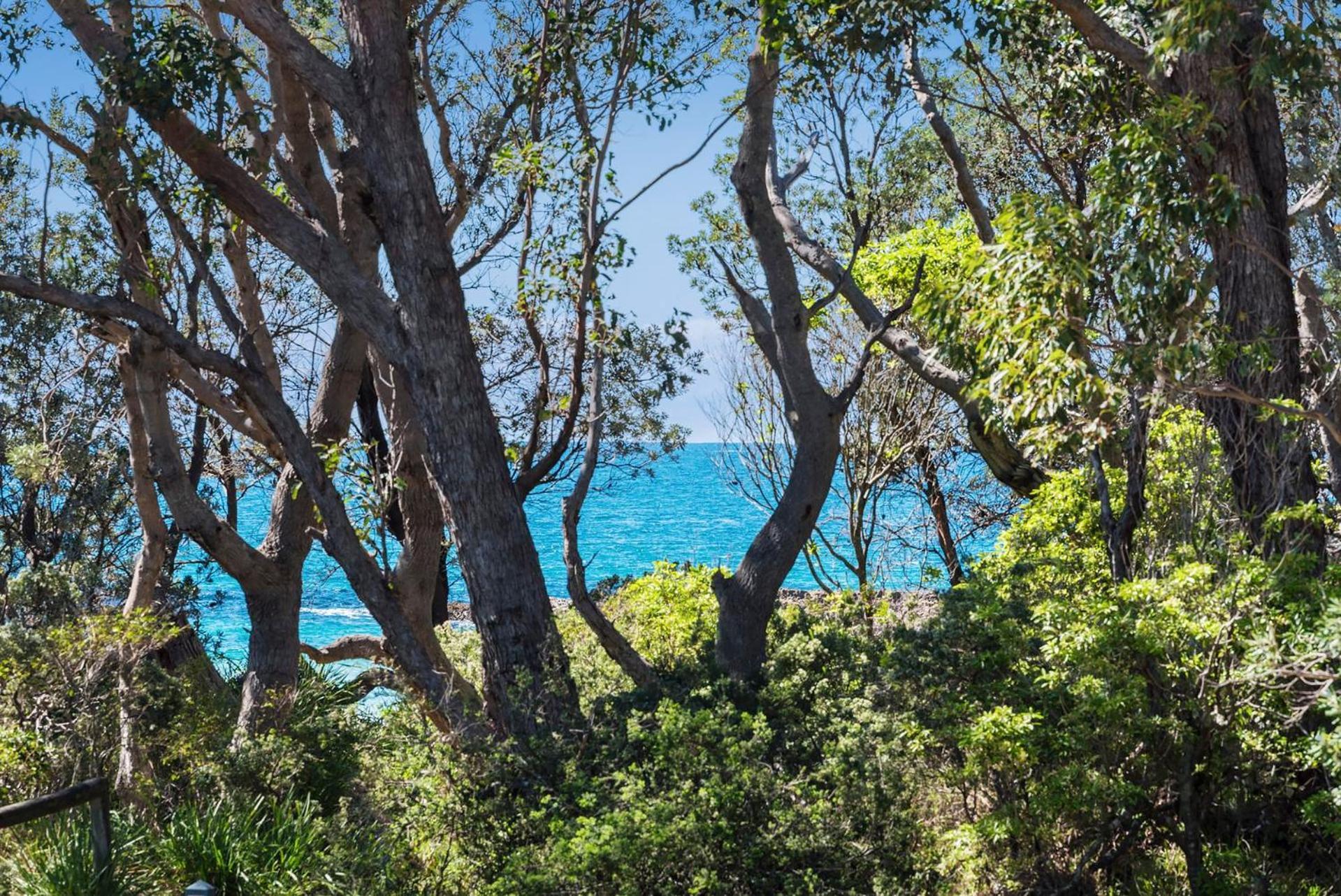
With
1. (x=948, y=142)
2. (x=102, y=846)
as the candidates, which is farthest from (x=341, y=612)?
(x=102, y=846)

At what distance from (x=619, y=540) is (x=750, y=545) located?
1629 inches

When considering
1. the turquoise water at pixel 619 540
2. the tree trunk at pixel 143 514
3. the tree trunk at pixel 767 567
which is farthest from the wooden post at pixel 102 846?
the turquoise water at pixel 619 540

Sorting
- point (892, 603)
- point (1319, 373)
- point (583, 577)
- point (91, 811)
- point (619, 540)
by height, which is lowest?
point (91, 811)

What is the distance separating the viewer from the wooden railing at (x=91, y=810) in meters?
5.38

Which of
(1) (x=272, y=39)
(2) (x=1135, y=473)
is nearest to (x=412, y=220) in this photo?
(1) (x=272, y=39)

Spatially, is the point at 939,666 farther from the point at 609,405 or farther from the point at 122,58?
the point at 609,405

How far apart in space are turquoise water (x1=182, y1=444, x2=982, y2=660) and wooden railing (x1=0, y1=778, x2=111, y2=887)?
549 cm

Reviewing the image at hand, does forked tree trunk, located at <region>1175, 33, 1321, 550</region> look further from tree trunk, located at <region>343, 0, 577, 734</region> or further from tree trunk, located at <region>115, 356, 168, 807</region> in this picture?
tree trunk, located at <region>115, 356, 168, 807</region>

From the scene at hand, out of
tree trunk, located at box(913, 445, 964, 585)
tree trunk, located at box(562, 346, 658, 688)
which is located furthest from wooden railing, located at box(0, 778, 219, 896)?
tree trunk, located at box(913, 445, 964, 585)

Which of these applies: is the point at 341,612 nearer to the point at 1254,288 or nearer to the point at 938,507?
the point at 938,507

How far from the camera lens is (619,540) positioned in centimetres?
4962

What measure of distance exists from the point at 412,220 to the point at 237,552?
328 cm

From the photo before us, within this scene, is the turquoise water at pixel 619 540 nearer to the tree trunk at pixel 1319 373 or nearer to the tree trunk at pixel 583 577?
the tree trunk at pixel 583 577

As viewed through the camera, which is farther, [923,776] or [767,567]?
[767,567]
